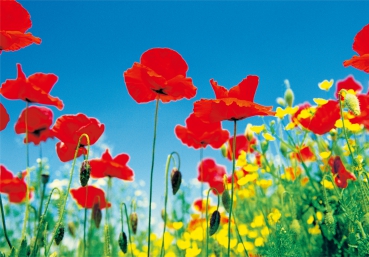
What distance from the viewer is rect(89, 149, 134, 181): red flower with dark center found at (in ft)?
7.26

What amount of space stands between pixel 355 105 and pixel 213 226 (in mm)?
642

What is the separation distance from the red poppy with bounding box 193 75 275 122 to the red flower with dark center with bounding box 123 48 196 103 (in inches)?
4.8

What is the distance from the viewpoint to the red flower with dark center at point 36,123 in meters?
2.24

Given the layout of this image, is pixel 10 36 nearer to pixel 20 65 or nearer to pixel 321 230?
pixel 20 65

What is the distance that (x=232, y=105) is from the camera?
1446 millimetres

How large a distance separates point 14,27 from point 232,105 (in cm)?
85

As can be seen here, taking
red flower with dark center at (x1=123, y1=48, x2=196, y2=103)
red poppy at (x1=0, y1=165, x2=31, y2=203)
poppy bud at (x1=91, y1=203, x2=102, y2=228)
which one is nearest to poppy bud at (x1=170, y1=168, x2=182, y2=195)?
red flower with dark center at (x1=123, y1=48, x2=196, y2=103)

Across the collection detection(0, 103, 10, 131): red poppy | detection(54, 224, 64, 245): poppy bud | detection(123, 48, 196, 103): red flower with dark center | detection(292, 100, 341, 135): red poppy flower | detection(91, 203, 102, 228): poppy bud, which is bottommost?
detection(54, 224, 64, 245): poppy bud

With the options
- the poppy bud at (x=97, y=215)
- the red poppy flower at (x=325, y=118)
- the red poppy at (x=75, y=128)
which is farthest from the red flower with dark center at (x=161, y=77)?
the red poppy flower at (x=325, y=118)

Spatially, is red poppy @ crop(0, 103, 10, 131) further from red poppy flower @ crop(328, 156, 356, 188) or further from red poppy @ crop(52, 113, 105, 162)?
red poppy flower @ crop(328, 156, 356, 188)

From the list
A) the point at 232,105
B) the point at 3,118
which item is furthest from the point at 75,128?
the point at 232,105

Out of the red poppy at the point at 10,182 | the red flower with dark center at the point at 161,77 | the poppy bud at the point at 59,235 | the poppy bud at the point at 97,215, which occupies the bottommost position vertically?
the poppy bud at the point at 59,235

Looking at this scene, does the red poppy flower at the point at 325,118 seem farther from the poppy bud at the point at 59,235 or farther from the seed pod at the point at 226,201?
the poppy bud at the point at 59,235

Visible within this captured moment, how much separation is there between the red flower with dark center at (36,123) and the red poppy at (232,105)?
43.0 inches
